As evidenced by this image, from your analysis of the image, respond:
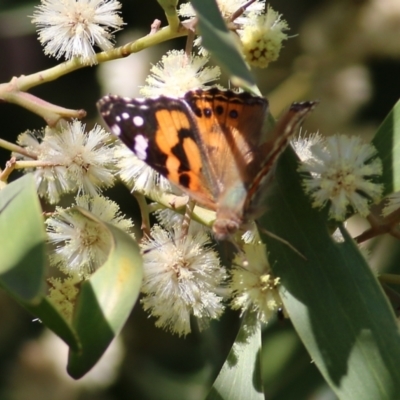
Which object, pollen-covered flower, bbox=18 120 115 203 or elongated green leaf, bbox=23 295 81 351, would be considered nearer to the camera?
elongated green leaf, bbox=23 295 81 351

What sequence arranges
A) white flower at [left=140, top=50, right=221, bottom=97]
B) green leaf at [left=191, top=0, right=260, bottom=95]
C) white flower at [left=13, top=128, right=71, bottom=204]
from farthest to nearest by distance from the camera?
white flower at [left=13, top=128, right=71, bottom=204] → white flower at [left=140, top=50, right=221, bottom=97] → green leaf at [left=191, top=0, right=260, bottom=95]

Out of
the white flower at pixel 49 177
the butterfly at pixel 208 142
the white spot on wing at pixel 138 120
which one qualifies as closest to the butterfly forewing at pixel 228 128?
the butterfly at pixel 208 142

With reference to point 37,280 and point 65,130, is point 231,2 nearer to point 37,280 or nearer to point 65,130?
point 65,130

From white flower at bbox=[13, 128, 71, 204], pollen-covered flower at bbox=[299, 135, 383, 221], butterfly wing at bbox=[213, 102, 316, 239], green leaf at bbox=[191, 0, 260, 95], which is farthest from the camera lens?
white flower at bbox=[13, 128, 71, 204]

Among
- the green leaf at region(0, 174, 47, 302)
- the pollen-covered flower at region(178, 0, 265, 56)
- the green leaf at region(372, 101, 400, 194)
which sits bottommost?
the green leaf at region(372, 101, 400, 194)

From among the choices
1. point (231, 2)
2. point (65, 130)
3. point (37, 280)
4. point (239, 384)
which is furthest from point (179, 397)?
point (37, 280)

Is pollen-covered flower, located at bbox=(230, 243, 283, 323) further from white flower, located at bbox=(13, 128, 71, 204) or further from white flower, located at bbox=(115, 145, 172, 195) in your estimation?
white flower, located at bbox=(13, 128, 71, 204)

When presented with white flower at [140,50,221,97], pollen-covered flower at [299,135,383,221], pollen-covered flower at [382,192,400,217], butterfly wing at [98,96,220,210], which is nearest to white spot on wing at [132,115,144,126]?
butterfly wing at [98,96,220,210]

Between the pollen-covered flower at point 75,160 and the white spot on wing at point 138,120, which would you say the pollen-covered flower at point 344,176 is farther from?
the pollen-covered flower at point 75,160
